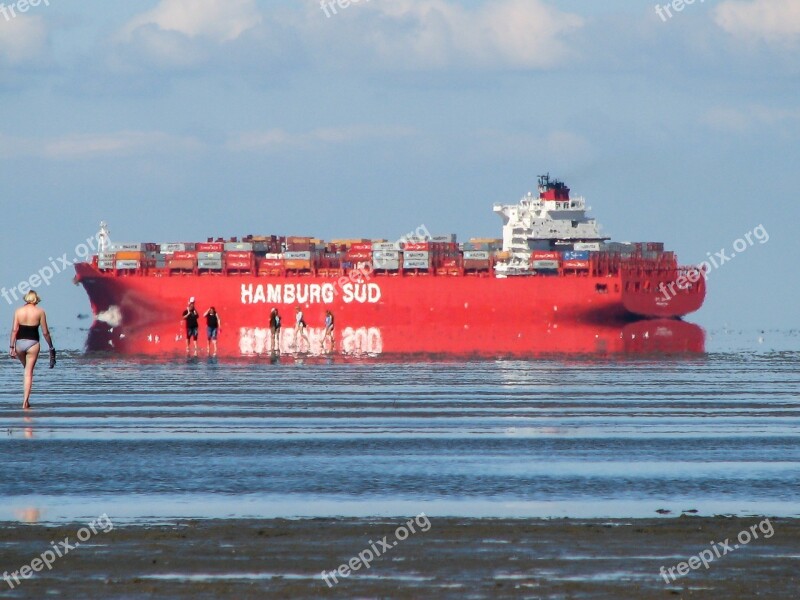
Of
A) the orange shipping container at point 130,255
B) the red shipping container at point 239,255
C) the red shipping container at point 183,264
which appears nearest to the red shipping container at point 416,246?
the red shipping container at point 239,255

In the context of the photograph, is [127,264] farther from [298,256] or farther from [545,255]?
[545,255]

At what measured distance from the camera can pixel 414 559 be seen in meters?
9.08

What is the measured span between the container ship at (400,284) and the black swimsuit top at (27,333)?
61.4 metres

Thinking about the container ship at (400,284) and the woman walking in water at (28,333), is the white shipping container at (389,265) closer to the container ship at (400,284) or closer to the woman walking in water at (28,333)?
the container ship at (400,284)

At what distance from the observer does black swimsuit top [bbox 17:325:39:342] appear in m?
21.3

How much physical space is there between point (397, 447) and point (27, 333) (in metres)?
7.27

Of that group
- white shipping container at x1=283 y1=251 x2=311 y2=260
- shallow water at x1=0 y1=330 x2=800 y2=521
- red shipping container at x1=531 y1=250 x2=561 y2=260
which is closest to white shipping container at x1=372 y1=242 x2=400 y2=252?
white shipping container at x1=283 y1=251 x2=311 y2=260

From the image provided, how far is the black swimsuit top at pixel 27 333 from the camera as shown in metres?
21.3

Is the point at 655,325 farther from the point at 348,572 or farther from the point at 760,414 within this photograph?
the point at 348,572

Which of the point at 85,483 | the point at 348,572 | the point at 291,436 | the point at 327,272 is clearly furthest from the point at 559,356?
the point at 327,272

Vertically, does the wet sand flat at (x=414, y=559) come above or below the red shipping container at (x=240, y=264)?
below

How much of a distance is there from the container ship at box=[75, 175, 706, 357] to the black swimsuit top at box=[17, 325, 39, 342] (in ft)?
201

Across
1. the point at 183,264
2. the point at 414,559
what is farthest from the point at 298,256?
the point at 414,559

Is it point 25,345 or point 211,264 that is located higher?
point 211,264
